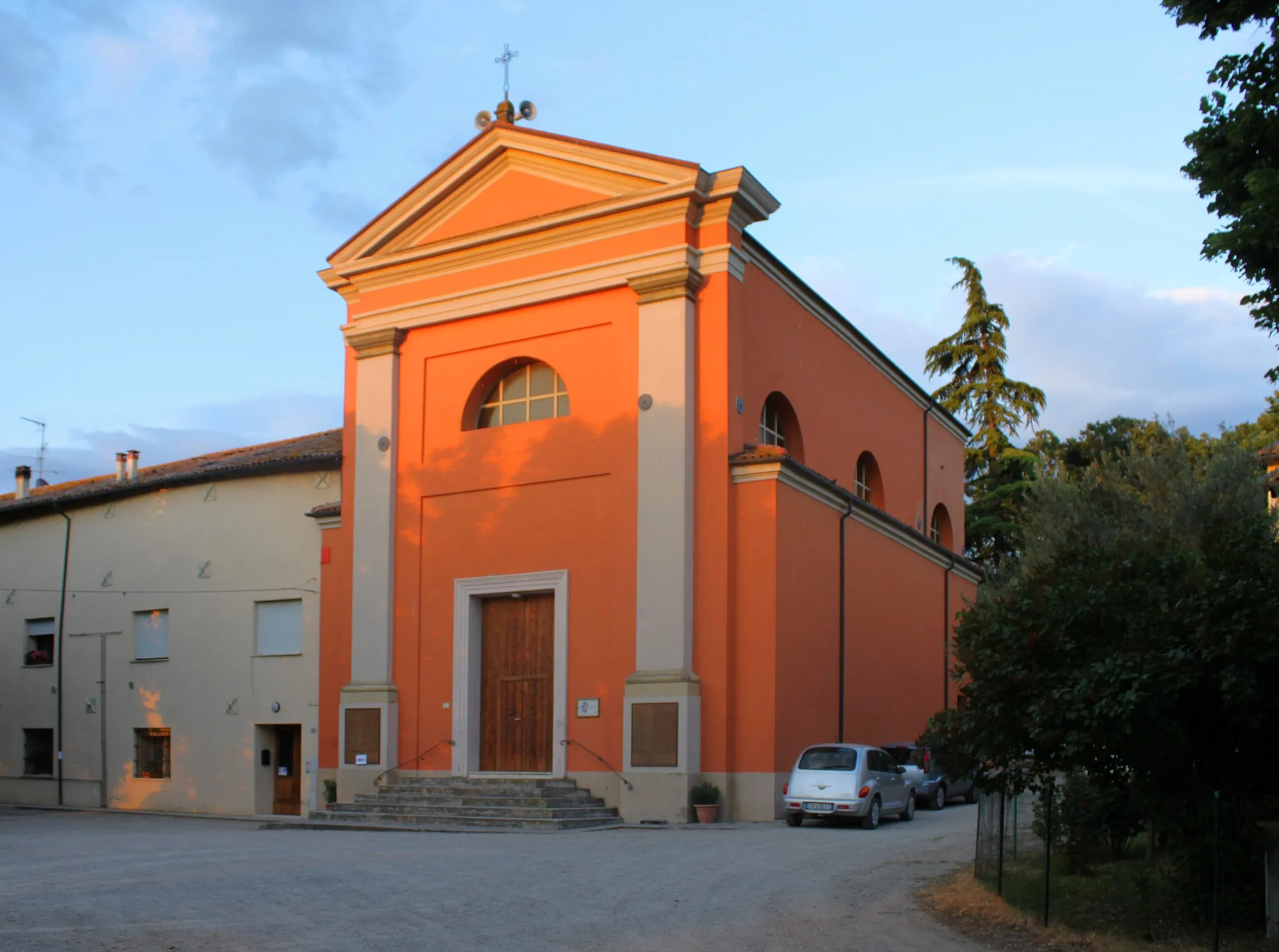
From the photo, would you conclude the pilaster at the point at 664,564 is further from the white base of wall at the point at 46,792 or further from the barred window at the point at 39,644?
the barred window at the point at 39,644

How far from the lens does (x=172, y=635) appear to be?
29984mm

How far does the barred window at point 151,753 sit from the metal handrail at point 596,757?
11296 mm

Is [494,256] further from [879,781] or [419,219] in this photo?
[879,781]

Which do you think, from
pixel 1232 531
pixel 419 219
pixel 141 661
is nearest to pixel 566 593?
pixel 419 219

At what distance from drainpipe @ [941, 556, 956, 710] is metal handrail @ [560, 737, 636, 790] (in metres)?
11.4

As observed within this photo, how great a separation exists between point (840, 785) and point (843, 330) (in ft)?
37.6

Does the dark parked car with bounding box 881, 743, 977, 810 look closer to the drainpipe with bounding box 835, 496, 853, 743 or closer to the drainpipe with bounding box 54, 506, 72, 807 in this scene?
the drainpipe with bounding box 835, 496, 853, 743

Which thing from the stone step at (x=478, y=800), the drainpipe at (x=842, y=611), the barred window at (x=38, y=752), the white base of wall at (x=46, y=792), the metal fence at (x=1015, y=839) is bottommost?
the white base of wall at (x=46, y=792)

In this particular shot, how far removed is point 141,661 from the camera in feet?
99.8

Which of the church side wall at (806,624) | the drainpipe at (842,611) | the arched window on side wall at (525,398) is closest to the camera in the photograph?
the church side wall at (806,624)

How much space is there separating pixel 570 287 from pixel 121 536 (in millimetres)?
13674

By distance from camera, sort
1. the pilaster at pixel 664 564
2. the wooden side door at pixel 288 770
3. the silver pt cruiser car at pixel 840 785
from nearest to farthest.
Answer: the silver pt cruiser car at pixel 840 785 < the pilaster at pixel 664 564 < the wooden side door at pixel 288 770

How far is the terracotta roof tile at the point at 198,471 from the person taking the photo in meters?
28.6

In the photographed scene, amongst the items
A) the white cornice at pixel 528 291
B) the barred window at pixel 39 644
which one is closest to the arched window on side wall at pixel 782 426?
the white cornice at pixel 528 291
